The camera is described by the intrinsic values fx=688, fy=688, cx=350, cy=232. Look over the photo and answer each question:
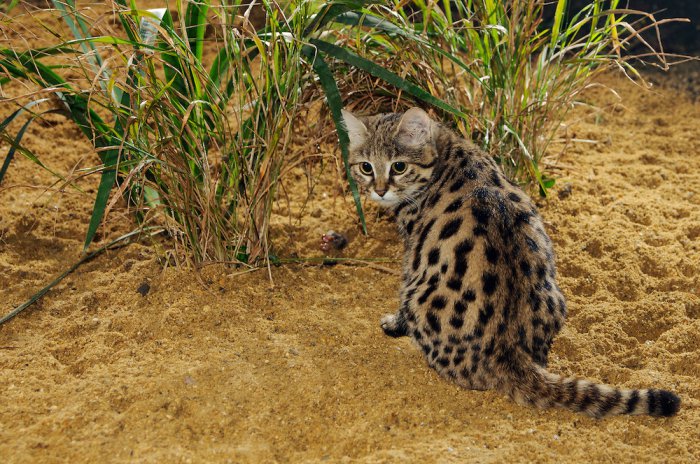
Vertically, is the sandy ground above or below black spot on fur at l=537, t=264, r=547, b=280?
below

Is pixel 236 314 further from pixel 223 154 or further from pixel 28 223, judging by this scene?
pixel 28 223

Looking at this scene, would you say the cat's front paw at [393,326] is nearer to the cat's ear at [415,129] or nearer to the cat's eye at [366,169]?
the cat's eye at [366,169]

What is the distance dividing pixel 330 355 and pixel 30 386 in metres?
1.36

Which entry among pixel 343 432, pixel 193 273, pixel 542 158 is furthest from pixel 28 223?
pixel 542 158

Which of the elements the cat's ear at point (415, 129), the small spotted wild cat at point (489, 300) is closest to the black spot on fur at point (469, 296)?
the small spotted wild cat at point (489, 300)

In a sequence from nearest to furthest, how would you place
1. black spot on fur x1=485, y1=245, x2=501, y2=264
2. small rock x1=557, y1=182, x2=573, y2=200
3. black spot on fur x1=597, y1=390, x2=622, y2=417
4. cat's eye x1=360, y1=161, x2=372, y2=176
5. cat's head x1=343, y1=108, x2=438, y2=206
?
black spot on fur x1=597, y1=390, x2=622, y2=417 → black spot on fur x1=485, y1=245, x2=501, y2=264 → cat's head x1=343, y1=108, x2=438, y2=206 → cat's eye x1=360, y1=161, x2=372, y2=176 → small rock x1=557, y1=182, x2=573, y2=200

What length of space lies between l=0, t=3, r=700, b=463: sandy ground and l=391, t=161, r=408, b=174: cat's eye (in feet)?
2.02

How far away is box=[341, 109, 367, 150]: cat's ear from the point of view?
3.69 meters

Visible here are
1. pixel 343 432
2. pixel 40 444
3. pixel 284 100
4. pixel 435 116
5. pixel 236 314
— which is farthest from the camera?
pixel 435 116

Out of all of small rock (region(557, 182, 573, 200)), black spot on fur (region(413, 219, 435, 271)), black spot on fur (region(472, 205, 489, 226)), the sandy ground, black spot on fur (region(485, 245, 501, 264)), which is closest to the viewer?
the sandy ground

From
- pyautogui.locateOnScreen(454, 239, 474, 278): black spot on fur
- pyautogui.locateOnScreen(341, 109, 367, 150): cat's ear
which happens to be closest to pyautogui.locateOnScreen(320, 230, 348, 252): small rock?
pyautogui.locateOnScreen(341, 109, 367, 150): cat's ear

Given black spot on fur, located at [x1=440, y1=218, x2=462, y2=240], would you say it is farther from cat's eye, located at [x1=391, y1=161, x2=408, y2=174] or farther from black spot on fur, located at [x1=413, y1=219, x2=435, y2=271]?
cat's eye, located at [x1=391, y1=161, x2=408, y2=174]

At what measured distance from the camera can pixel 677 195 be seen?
4609 millimetres

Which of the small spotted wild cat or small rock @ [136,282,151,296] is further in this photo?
small rock @ [136,282,151,296]
